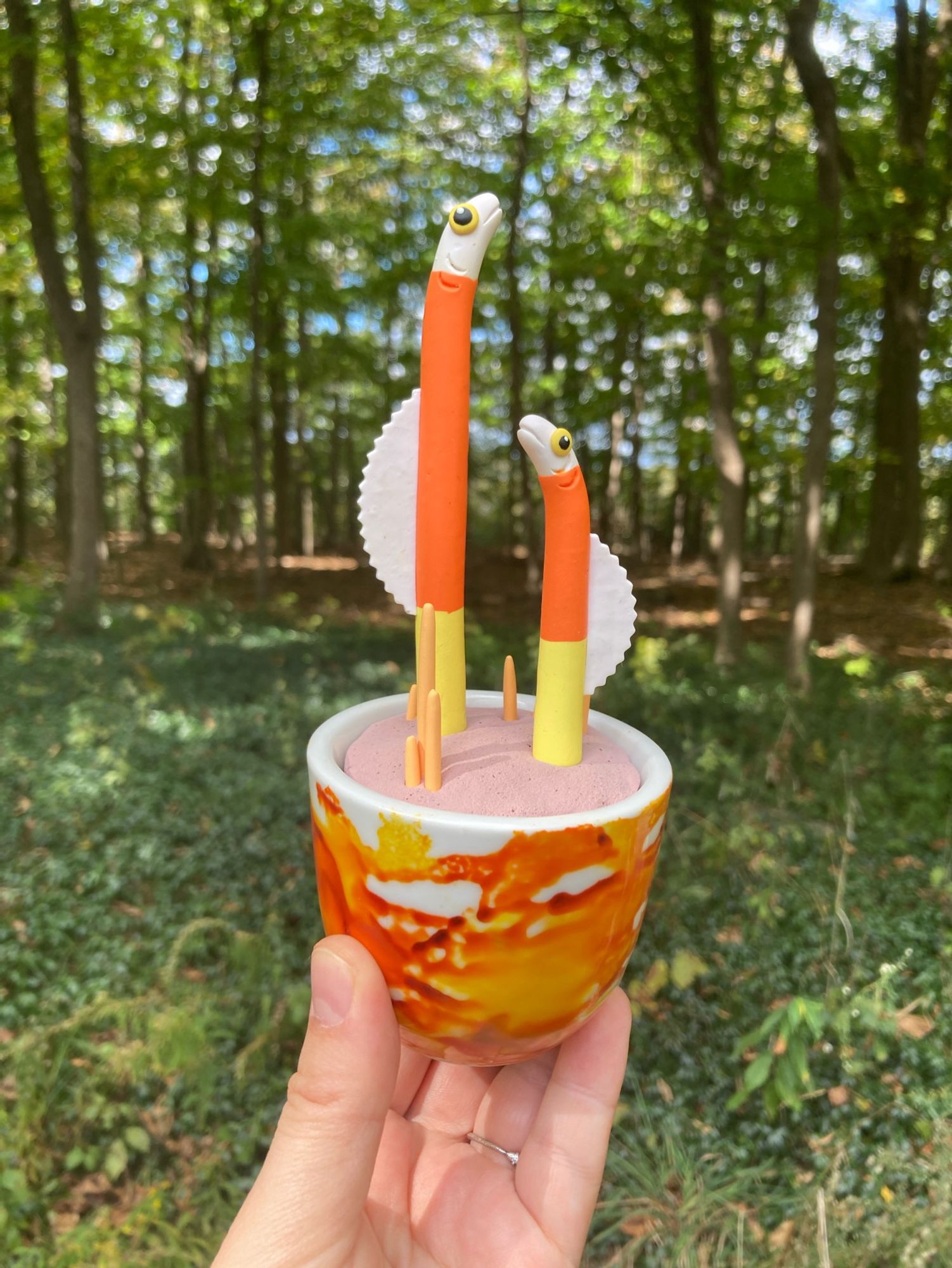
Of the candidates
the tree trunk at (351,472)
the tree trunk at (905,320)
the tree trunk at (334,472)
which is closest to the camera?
the tree trunk at (905,320)

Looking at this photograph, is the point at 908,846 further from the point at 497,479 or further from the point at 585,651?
the point at 497,479

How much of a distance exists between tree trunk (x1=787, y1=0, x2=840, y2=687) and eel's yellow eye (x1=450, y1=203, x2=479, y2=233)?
3570 mm

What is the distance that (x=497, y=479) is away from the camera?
1711 cm

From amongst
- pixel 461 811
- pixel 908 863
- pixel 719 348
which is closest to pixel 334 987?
pixel 461 811

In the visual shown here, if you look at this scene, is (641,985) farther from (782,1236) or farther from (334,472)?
(334,472)

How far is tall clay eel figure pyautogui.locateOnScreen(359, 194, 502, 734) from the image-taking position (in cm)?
104

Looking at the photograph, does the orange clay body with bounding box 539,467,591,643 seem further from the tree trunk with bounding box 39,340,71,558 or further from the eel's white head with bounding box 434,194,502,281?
the tree trunk with bounding box 39,340,71,558

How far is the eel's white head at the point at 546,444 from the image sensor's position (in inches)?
39.9

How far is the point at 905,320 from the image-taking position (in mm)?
7719

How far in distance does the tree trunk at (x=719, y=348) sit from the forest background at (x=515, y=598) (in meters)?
0.03

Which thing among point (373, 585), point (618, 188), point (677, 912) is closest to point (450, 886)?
point (677, 912)

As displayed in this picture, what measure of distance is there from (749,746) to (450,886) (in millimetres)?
3692

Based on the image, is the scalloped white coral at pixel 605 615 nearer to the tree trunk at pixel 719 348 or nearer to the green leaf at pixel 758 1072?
the green leaf at pixel 758 1072

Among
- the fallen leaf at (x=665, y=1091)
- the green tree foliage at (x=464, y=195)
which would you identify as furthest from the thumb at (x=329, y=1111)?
the green tree foliage at (x=464, y=195)
